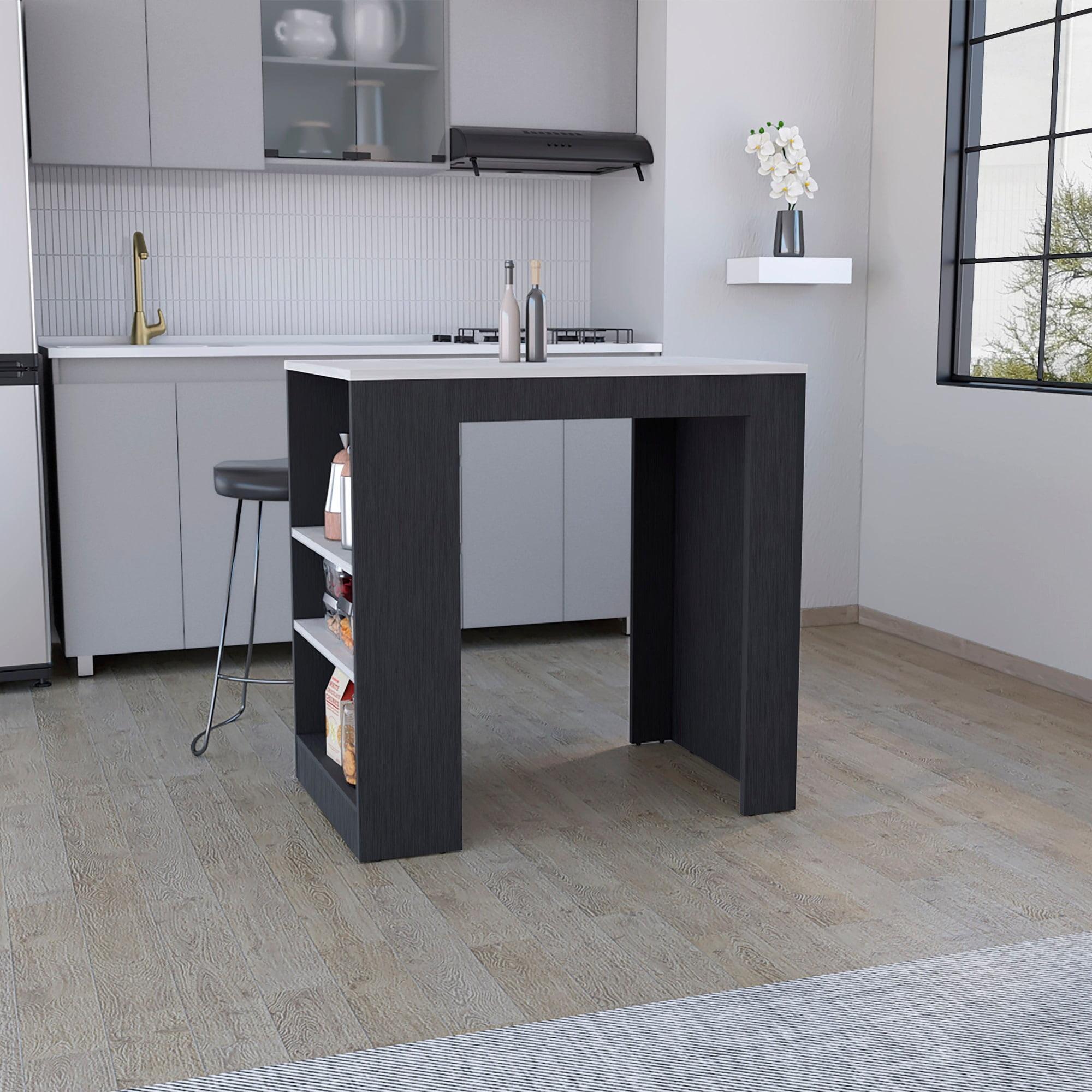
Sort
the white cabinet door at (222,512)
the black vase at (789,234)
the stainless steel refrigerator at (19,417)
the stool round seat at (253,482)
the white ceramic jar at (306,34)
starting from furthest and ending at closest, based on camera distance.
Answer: the black vase at (789,234) < the white ceramic jar at (306,34) < the white cabinet door at (222,512) < the stainless steel refrigerator at (19,417) < the stool round seat at (253,482)

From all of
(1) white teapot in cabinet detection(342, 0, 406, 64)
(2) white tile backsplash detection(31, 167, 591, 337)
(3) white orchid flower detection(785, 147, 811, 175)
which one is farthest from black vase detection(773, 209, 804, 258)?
(1) white teapot in cabinet detection(342, 0, 406, 64)

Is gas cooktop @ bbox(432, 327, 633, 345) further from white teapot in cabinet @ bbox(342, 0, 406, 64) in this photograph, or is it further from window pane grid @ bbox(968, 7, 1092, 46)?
window pane grid @ bbox(968, 7, 1092, 46)

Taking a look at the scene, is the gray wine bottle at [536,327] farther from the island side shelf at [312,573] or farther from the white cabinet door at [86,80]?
the white cabinet door at [86,80]

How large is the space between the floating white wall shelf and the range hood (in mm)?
508

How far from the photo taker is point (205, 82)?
4.41 m

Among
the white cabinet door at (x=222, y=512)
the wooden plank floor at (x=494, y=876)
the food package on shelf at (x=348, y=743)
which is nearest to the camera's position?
the wooden plank floor at (x=494, y=876)

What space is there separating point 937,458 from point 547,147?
171 cm

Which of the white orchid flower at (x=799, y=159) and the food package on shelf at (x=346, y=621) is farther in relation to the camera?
the white orchid flower at (x=799, y=159)

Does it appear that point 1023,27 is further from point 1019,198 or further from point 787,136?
point 787,136

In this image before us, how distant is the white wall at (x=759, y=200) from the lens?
4.66 m

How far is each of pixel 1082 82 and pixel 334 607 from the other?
2.79 m

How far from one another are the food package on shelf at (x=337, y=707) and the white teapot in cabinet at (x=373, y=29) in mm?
2517

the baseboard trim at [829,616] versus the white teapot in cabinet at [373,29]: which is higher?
the white teapot in cabinet at [373,29]

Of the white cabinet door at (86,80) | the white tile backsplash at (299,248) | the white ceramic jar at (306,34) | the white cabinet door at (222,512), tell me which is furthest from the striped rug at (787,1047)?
the white ceramic jar at (306,34)
